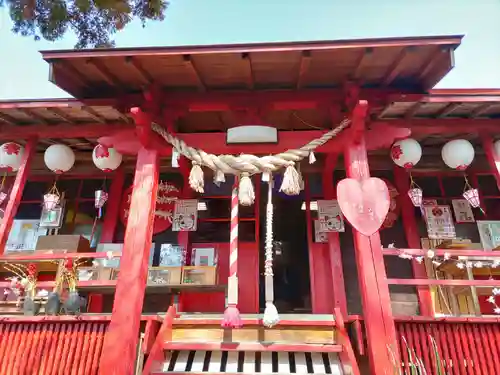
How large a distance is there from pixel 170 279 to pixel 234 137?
9.28 ft

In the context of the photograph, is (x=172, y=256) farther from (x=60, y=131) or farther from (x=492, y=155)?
(x=492, y=155)

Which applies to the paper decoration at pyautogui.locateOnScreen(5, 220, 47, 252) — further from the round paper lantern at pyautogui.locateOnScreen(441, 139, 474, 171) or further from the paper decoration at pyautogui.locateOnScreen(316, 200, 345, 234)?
the round paper lantern at pyautogui.locateOnScreen(441, 139, 474, 171)

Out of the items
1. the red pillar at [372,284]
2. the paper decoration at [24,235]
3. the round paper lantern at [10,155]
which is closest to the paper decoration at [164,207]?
the paper decoration at [24,235]

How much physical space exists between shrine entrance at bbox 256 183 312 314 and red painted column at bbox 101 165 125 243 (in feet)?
9.45

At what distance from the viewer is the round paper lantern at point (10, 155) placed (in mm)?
5734

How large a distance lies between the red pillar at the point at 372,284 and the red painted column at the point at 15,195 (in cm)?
473

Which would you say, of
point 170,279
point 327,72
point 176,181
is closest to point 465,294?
point 327,72

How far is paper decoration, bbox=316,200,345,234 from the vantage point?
256 inches

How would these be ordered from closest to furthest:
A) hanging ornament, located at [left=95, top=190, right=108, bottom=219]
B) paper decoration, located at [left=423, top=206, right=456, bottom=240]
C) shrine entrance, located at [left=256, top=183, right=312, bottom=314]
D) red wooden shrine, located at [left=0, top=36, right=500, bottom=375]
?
red wooden shrine, located at [left=0, top=36, right=500, bottom=375], paper decoration, located at [left=423, top=206, right=456, bottom=240], hanging ornament, located at [left=95, top=190, right=108, bottom=219], shrine entrance, located at [left=256, top=183, right=312, bottom=314]

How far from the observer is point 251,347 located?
13.0 feet

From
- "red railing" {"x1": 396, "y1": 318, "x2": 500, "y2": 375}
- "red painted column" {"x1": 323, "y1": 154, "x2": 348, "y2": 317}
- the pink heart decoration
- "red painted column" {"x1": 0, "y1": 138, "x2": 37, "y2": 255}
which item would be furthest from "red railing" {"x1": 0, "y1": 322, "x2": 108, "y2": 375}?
"red painted column" {"x1": 323, "y1": 154, "x2": 348, "y2": 317}

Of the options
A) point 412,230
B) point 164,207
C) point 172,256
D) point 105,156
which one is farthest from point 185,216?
point 412,230

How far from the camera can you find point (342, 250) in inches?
267

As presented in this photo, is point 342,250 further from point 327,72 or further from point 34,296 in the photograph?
point 34,296
